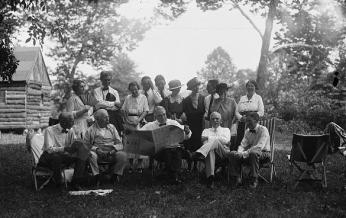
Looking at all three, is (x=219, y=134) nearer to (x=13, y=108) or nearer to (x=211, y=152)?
(x=211, y=152)

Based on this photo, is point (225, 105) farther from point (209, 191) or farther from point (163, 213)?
point (163, 213)

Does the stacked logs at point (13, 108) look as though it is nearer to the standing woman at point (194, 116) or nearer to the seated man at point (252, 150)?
the standing woman at point (194, 116)

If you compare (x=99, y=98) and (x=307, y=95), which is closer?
(x=99, y=98)

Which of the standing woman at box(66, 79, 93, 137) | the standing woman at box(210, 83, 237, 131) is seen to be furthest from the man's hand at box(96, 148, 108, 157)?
the standing woman at box(210, 83, 237, 131)

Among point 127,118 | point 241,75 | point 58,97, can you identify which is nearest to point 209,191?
point 127,118

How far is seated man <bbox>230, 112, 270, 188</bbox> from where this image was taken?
7.21 metres

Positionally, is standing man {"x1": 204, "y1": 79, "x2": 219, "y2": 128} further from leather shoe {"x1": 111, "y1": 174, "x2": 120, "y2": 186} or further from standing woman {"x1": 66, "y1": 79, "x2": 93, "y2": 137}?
standing woman {"x1": 66, "y1": 79, "x2": 93, "y2": 137}

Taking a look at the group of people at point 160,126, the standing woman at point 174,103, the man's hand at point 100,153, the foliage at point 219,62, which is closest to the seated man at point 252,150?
the group of people at point 160,126

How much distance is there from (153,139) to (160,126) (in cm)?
56

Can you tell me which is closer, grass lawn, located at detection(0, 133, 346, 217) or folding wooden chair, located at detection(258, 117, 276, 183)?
grass lawn, located at detection(0, 133, 346, 217)

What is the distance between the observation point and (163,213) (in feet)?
18.2

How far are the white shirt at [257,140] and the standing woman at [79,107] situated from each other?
9.61 ft

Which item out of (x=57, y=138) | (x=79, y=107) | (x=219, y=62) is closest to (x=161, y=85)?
(x=79, y=107)

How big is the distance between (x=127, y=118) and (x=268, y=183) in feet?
9.73
